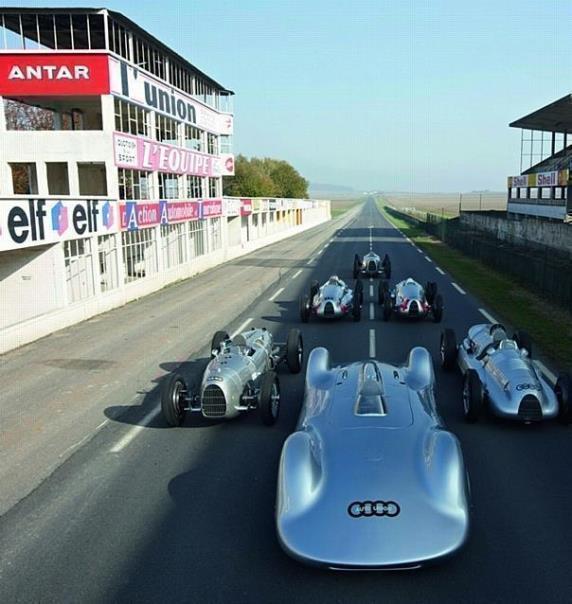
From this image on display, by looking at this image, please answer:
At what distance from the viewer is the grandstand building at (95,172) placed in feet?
60.5

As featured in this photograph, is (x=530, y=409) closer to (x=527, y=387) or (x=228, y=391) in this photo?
(x=527, y=387)

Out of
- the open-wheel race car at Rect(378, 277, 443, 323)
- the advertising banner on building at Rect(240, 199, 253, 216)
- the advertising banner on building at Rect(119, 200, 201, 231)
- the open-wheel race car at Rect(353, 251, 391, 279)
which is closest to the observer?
the open-wheel race car at Rect(378, 277, 443, 323)

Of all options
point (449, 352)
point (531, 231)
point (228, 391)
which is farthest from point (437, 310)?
point (531, 231)

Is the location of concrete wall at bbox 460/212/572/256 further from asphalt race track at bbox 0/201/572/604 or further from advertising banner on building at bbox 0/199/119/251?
asphalt race track at bbox 0/201/572/604

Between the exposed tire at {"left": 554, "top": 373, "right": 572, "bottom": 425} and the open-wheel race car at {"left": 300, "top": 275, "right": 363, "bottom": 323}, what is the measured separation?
864 centimetres

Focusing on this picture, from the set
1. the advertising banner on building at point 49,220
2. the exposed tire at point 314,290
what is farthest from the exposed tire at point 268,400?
the advertising banner on building at point 49,220

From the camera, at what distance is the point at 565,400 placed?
30.7ft

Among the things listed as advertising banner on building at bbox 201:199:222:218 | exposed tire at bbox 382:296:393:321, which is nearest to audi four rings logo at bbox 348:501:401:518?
exposed tire at bbox 382:296:393:321

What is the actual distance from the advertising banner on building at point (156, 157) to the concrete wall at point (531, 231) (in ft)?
63.9

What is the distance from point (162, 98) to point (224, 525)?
26236 millimetres

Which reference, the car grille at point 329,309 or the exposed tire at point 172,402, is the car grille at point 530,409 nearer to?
the exposed tire at point 172,402

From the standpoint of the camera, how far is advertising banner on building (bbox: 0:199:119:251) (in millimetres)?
15922

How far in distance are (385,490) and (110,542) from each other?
3009mm

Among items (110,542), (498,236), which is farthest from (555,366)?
(498,236)
